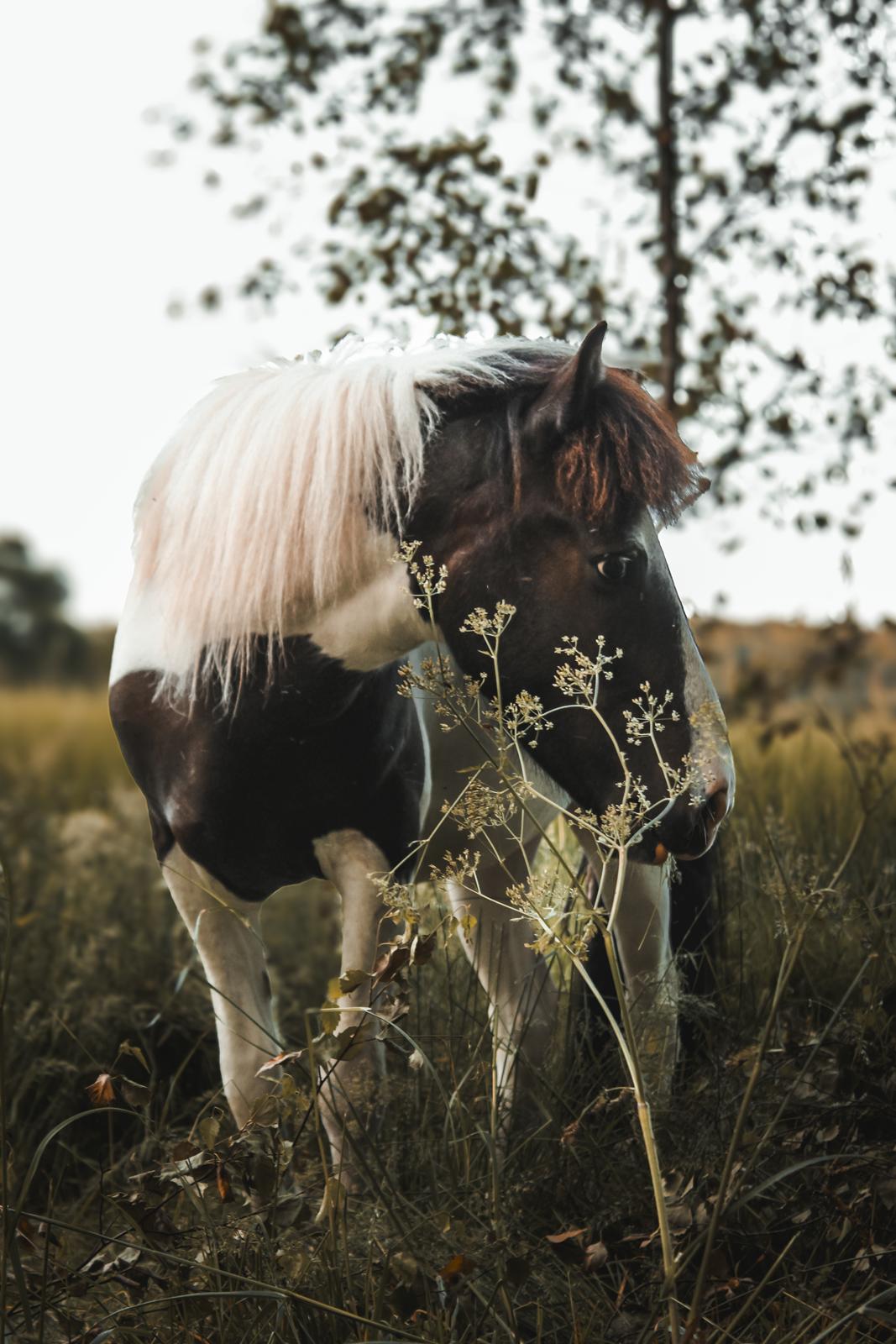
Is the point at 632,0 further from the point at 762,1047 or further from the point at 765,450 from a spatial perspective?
the point at 762,1047

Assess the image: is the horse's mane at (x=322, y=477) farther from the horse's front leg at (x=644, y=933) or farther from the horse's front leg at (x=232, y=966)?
the horse's front leg at (x=644, y=933)

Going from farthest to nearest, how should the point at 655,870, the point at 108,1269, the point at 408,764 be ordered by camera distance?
the point at 655,870 < the point at 408,764 < the point at 108,1269

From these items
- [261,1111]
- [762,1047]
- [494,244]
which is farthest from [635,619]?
[494,244]

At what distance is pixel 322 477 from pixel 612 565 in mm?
512

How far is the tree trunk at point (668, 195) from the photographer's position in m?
4.42

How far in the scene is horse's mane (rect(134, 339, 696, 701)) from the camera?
2152 millimetres

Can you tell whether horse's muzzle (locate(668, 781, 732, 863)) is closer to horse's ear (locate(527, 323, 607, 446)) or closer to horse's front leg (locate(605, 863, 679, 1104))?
horse's front leg (locate(605, 863, 679, 1104))

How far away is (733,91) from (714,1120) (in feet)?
12.3

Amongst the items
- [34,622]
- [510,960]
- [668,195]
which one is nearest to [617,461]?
[510,960]

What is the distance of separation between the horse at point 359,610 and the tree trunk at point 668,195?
84.7 inches

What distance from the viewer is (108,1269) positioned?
1.85 meters

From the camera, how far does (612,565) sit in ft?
7.02

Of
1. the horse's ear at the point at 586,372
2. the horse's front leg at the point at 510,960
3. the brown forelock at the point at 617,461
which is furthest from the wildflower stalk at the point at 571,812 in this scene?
the horse's front leg at the point at 510,960

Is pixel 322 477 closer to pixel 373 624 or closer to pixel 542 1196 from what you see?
pixel 373 624
